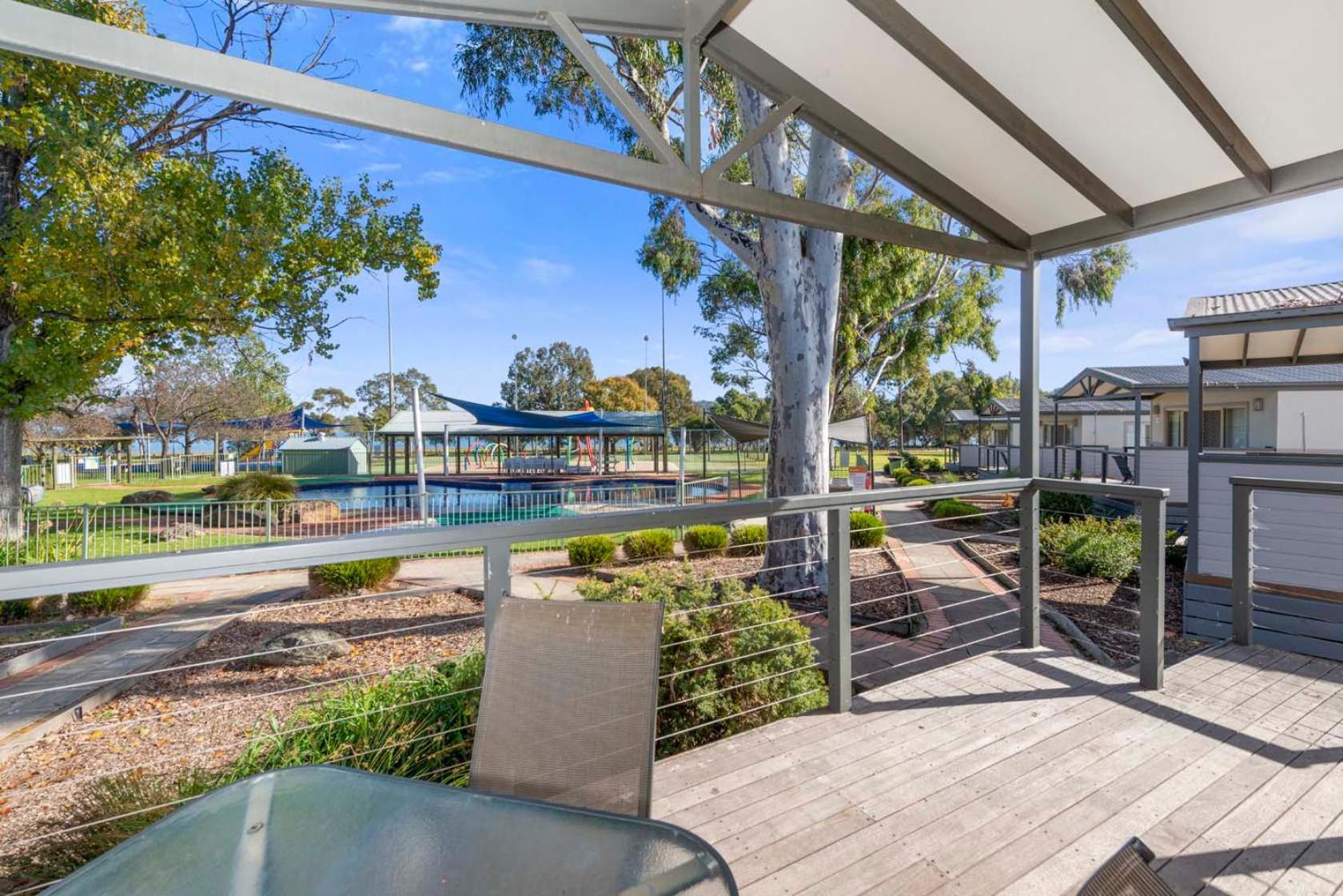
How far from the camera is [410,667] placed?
340 centimetres

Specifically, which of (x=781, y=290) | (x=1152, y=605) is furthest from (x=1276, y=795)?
(x=781, y=290)

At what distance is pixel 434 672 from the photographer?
11.5 ft

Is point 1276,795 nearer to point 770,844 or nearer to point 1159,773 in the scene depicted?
point 1159,773

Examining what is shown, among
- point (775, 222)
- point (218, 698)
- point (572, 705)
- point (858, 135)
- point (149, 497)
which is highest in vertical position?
point (775, 222)

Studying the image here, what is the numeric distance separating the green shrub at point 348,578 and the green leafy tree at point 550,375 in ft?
136

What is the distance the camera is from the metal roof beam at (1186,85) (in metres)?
1.85

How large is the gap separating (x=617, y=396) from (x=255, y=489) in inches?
1313

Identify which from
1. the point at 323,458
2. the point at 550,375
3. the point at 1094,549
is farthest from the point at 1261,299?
the point at 550,375

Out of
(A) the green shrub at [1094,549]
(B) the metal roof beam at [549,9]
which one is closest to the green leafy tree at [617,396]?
(A) the green shrub at [1094,549]

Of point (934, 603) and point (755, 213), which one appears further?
point (934, 603)

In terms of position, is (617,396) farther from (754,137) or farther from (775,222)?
(754,137)

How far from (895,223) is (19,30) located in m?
2.71

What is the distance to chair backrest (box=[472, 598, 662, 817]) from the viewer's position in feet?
4.36

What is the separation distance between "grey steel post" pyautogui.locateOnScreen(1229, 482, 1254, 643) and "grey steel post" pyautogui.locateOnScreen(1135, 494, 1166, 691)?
854 millimetres
